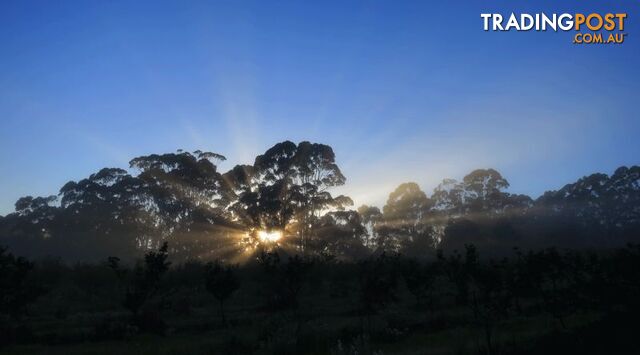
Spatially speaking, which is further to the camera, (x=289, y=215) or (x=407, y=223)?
(x=407, y=223)

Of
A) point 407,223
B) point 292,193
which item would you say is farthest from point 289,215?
point 407,223

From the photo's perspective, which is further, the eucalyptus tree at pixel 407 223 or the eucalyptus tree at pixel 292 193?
the eucalyptus tree at pixel 407 223

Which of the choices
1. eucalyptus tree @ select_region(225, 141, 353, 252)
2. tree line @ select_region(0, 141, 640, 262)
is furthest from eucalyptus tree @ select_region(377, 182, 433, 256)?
eucalyptus tree @ select_region(225, 141, 353, 252)

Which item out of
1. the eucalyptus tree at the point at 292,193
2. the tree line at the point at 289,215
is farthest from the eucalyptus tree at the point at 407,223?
the eucalyptus tree at the point at 292,193

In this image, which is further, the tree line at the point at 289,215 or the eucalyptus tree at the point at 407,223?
the eucalyptus tree at the point at 407,223

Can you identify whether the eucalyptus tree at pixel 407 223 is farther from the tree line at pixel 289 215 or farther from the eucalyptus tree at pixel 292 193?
the eucalyptus tree at pixel 292 193

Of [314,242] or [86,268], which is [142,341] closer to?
[86,268]

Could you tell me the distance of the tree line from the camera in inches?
1850

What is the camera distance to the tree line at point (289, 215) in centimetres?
4700

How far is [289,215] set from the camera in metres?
45.8

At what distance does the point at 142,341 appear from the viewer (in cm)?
1709

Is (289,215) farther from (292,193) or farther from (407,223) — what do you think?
(407,223)

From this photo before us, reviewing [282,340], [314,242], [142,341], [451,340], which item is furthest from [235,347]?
[314,242]

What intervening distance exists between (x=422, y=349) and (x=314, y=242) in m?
33.5
